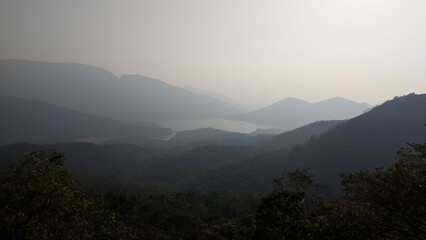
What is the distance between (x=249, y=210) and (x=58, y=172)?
75599 millimetres

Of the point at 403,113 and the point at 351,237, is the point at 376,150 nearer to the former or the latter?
the point at 403,113

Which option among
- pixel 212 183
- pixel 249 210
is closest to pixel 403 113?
pixel 212 183

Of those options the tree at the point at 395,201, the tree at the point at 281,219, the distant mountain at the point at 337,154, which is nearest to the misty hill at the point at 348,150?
the distant mountain at the point at 337,154

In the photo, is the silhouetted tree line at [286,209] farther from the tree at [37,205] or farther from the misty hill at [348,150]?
the misty hill at [348,150]

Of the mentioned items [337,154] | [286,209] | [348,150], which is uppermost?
[286,209]

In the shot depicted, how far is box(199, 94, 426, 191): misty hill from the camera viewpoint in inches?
5851

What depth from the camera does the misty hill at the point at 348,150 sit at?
148625 millimetres

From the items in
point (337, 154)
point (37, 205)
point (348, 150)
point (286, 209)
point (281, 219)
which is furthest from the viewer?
point (337, 154)

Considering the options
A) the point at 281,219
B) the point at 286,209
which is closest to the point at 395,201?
the point at 281,219

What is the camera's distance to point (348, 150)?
513 feet

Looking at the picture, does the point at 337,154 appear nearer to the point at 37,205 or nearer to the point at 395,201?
the point at 395,201

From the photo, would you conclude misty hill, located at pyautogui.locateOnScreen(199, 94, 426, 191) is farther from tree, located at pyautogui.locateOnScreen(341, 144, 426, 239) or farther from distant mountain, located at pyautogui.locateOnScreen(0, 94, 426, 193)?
tree, located at pyautogui.locateOnScreen(341, 144, 426, 239)

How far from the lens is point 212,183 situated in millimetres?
167250

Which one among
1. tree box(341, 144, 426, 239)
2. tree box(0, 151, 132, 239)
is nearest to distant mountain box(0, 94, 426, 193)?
tree box(341, 144, 426, 239)
